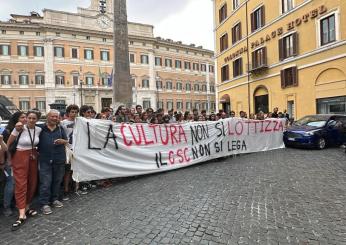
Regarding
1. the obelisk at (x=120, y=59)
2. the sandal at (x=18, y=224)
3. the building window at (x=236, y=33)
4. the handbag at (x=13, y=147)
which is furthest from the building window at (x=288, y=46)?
the sandal at (x=18, y=224)

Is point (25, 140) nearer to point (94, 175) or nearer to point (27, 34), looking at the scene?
point (94, 175)

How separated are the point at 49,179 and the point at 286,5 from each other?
78.4 ft

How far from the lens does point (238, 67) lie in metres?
30.9

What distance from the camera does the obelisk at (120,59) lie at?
37.6 feet

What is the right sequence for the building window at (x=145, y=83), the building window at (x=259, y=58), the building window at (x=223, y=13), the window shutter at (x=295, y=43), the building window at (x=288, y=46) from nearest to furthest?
the window shutter at (x=295, y=43) < the building window at (x=288, y=46) < the building window at (x=259, y=58) < the building window at (x=223, y=13) < the building window at (x=145, y=83)

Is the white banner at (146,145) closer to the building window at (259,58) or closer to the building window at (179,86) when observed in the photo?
the building window at (259,58)

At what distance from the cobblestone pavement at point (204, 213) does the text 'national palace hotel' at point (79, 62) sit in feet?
153

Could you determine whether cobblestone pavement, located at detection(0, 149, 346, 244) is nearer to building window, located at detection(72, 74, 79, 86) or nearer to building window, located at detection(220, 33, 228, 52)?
building window, located at detection(220, 33, 228, 52)

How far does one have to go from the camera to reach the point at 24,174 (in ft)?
15.7

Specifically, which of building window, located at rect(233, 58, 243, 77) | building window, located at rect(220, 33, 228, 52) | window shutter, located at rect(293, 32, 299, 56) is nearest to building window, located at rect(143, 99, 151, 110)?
building window, located at rect(220, 33, 228, 52)

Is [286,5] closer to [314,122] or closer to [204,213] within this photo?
[314,122]

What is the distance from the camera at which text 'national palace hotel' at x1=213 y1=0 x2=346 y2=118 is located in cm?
1884

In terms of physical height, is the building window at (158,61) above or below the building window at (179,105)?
above

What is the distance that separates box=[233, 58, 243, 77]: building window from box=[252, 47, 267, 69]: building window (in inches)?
87.8
